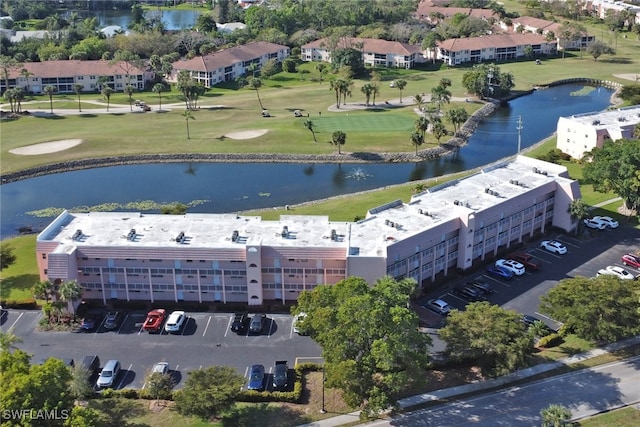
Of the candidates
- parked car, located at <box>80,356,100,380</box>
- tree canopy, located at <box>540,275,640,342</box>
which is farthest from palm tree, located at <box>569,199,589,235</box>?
parked car, located at <box>80,356,100,380</box>

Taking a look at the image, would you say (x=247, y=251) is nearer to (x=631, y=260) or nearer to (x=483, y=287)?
(x=483, y=287)

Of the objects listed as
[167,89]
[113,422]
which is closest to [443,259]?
[113,422]

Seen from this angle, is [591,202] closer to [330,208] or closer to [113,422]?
[330,208]

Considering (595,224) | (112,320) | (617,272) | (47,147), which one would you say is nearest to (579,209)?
(595,224)

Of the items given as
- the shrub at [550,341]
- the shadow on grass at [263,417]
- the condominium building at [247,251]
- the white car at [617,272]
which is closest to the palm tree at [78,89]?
the condominium building at [247,251]

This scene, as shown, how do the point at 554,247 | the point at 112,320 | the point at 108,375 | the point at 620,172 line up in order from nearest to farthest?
1. the point at 108,375
2. the point at 112,320
3. the point at 554,247
4. the point at 620,172
